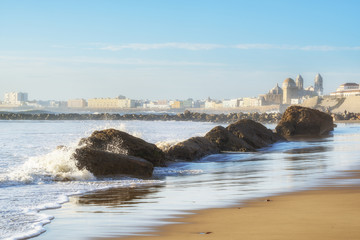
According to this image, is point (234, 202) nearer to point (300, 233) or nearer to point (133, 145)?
point (300, 233)

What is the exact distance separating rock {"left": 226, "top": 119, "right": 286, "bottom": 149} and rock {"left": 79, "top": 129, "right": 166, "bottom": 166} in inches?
241

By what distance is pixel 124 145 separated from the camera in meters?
12.5

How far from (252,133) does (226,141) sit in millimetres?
2528

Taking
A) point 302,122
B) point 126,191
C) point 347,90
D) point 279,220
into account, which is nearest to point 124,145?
point 126,191

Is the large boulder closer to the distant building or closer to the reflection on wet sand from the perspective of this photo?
the reflection on wet sand

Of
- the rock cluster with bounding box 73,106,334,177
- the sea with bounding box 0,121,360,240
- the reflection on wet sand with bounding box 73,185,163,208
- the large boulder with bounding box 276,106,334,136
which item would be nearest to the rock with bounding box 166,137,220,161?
the rock cluster with bounding box 73,106,334,177

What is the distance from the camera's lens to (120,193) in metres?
8.20

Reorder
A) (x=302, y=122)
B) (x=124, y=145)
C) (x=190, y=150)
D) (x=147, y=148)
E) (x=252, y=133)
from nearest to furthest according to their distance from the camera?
(x=124, y=145) → (x=147, y=148) → (x=190, y=150) → (x=252, y=133) → (x=302, y=122)

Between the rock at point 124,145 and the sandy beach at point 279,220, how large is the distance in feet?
20.2

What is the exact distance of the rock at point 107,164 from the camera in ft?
35.0

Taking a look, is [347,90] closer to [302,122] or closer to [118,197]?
[302,122]

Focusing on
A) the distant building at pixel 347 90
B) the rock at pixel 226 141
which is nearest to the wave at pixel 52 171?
the rock at pixel 226 141

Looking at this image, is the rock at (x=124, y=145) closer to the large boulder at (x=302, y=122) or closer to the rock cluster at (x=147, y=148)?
the rock cluster at (x=147, y=148)

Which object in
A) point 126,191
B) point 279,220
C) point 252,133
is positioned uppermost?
point 252,133
